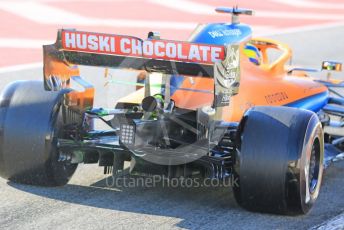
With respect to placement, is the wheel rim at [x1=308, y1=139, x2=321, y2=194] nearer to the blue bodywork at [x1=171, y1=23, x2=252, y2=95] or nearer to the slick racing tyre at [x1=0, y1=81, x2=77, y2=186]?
the blue bodywork at [x1=171, y1=23, x2=252, y2=95]

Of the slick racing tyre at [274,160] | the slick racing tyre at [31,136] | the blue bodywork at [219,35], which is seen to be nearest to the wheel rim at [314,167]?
the slick racing tyre at [274,160]

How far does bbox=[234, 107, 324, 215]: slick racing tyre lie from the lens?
5484 millimetres

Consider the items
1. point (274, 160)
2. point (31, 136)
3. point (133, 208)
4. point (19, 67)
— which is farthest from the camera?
point (19, 67)

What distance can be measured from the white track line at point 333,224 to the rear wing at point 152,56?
3.47 feet

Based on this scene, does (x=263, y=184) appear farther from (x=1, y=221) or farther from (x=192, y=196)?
(x=1, y=221)

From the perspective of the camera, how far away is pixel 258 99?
22.7ft

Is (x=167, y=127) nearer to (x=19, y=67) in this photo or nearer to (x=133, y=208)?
(x=133, y=208)

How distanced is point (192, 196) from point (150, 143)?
625mm

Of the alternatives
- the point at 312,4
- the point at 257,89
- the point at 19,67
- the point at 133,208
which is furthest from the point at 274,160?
the point at 312,4

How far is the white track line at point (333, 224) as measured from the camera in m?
5.43

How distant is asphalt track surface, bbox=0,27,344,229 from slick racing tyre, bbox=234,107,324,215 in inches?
5.7

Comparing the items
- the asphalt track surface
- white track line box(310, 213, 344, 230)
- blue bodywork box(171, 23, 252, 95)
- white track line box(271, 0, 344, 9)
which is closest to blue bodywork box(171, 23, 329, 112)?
blue bodywork box(171, 23, 252, 95)

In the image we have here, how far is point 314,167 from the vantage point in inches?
238

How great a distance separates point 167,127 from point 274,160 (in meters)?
0.84
